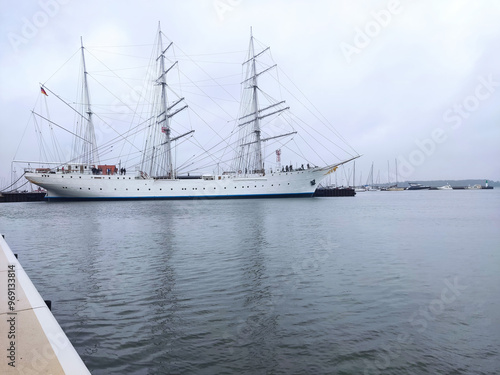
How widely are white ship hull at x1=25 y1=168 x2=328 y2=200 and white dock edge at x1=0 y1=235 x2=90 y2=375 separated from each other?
232 feet

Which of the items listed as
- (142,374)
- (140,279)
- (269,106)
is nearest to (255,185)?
(269,106)

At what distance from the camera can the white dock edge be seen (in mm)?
3662

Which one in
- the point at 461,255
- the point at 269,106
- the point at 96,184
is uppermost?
the point at 269,106

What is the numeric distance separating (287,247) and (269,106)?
61.2 metres

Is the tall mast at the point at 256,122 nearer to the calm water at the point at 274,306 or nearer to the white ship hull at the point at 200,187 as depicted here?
the white ship hull at the point at 200,187

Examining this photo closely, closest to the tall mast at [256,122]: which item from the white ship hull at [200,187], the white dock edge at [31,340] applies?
the white ship hull at [200,187]

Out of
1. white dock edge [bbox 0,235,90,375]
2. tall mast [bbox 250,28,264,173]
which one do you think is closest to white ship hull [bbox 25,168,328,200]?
tall mast [bbox 250,28,264,173]

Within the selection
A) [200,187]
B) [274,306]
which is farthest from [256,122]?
[274,306]

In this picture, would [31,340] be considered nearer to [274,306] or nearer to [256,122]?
[274,306]

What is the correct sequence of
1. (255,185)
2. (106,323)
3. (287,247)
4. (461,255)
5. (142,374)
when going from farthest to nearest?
(255,185)
(287,247)
(461,255)
(106,323)
(142,374)

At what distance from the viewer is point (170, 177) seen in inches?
3105

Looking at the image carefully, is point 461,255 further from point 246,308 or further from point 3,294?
point 3,294

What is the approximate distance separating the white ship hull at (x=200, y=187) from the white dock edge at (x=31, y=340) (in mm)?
70650

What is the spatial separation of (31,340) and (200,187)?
74.5 metres
